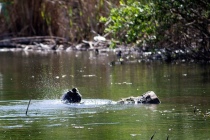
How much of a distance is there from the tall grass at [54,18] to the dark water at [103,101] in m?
6.82

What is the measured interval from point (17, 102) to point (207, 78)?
196 inches

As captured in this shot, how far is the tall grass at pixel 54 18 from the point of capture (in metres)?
27.6

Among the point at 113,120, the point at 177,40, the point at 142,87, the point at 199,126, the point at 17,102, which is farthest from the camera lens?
the point at 177,40

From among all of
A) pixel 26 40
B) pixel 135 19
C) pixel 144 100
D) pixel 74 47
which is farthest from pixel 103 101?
pixel 26 40

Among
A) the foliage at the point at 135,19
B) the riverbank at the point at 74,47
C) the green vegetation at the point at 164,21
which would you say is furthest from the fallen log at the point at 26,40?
the foliage at the point at 135,19

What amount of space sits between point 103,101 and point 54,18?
16.9 meters

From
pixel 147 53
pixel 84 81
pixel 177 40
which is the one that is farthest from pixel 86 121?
pixel 147 53

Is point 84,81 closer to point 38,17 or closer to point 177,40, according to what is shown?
point 177,40

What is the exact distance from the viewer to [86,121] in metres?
10.1

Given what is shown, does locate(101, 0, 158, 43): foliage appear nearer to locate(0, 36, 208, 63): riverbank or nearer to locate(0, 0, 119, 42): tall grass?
locate(0, 36, 208, 63): riverbank

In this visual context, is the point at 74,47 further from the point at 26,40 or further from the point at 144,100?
the point at 144,100

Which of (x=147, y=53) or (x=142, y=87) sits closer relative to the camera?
(x=142, y=87)

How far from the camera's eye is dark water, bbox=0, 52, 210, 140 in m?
9.38

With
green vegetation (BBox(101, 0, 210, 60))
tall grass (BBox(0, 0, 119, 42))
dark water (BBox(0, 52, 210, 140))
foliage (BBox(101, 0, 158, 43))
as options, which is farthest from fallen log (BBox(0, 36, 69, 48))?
foliage (BBox(101, 0, 158, 43))
